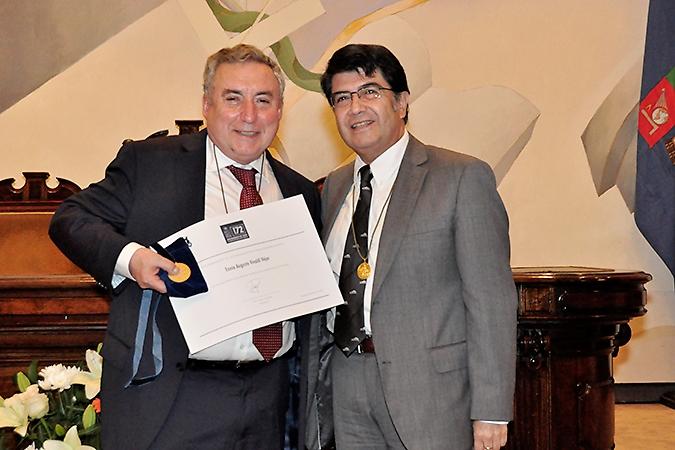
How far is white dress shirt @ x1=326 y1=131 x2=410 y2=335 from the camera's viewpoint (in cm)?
208

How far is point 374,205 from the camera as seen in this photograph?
2.12 meters

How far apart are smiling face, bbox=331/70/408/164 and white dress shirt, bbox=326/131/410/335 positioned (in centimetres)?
3

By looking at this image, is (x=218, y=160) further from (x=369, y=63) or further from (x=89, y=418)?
(x=89, y=418)

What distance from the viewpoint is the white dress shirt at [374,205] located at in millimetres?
2082

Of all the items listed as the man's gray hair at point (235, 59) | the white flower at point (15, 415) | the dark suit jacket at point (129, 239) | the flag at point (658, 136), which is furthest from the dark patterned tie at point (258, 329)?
the flag at point (658, 136)

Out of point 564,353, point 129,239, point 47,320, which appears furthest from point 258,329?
point 564,353

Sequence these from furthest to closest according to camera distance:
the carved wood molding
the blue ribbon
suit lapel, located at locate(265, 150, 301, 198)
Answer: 1. the carved wood molding
2. suit lapel, located at locate(265, 150, 301, 198)
3. the blue ribbon

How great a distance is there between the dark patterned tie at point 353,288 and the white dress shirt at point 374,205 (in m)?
0.02

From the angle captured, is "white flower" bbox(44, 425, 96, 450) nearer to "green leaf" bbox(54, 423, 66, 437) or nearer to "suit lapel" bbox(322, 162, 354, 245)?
"green leaf" bbox(54, 423, 66, 437)

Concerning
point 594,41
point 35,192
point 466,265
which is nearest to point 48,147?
point 35,192

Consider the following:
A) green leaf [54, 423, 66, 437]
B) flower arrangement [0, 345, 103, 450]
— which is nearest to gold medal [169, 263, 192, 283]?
flower arrangement [0, 345, 103, 450]

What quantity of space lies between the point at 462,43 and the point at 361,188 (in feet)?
12.4

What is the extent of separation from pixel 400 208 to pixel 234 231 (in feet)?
1.40

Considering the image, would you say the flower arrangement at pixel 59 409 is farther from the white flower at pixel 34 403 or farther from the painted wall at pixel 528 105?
the painted wall at pixel 528 105
